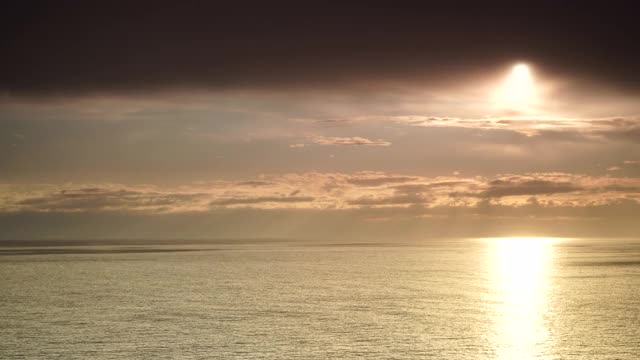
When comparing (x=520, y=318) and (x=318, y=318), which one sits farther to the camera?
(x=520, y=318)

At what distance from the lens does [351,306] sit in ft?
236

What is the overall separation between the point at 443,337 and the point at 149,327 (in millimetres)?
20840

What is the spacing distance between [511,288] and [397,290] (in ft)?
57.1

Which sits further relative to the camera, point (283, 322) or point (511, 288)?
point (511, 288)

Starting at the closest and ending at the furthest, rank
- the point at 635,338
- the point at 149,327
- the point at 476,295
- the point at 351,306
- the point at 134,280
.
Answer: the point at 635,338, the point at 149,327, the point at 351,306, the point at 476,295, the point at 134,280

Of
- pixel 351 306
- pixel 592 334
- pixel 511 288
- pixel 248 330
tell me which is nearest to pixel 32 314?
pixel 248 330

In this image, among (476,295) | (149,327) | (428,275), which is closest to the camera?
(149,327)

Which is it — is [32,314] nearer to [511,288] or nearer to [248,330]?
[248,330]

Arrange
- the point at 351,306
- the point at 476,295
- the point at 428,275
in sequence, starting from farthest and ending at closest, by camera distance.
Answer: the point at 428,275
the point at 476,295
the point at 351,306

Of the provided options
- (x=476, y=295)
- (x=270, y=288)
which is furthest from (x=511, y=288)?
(x=270, y=288)

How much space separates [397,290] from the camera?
88.8m

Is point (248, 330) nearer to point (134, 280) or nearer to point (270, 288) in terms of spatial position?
point (270, 288)

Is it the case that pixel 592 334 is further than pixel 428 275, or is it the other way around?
pixel 428 275

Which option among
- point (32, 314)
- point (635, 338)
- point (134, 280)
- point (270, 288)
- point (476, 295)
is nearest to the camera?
point (635, 338)
